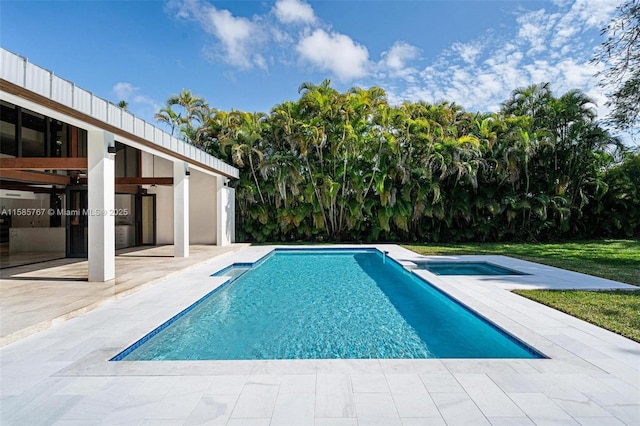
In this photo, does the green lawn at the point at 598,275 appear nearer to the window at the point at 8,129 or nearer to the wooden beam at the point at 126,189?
the wooden beam at the point at 126,189

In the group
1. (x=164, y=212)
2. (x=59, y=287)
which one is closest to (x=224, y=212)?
(x=164, y=212)

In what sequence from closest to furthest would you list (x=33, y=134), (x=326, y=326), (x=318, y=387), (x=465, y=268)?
(x=318, y=387) < (x=326, y=326) < (x=33, y=134) < (x=465, y=268)

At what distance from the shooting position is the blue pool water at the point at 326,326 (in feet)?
12.9

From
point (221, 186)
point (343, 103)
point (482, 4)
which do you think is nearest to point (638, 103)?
point (482, 4)

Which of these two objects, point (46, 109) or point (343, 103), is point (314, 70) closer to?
point (343, 103)

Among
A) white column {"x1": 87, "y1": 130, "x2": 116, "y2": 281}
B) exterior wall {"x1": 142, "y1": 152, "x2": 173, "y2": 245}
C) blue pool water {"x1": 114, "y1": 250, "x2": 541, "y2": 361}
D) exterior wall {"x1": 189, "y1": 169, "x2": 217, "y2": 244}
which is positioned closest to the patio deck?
white column {"x1": 87, "y1": 130, "x2": 116, "y2": 281}

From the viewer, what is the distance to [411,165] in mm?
14273

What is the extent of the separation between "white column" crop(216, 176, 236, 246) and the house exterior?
0.13 feet

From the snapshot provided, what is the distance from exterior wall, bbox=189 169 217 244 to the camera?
1398 cm

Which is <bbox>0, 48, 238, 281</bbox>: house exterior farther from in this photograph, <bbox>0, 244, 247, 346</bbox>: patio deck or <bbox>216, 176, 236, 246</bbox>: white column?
<bbox>0, 244, 247, 346</bbox>: patio deck

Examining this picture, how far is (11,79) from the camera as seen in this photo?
395 centimetres

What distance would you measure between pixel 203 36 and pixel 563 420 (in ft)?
51.3

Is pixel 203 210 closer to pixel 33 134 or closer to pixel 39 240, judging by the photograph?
pixel 39 240

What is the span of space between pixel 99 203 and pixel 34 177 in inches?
146
